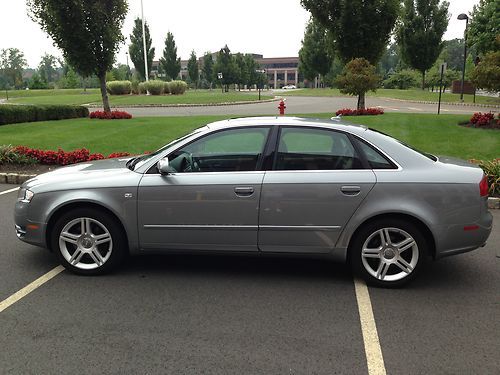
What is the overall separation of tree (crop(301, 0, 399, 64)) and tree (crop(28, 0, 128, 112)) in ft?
26.2

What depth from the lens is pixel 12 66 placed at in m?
102

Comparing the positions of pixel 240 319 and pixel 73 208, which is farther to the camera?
pixel 73 208

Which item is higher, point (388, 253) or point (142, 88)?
point (142, 88)

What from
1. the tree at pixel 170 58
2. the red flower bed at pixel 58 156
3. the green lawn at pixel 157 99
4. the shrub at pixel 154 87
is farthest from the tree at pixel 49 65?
the red flower bed at pixel 58 156

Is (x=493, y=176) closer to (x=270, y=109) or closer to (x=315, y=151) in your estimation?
(x=315, y=151)

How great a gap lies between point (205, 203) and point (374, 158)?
5.21 ft

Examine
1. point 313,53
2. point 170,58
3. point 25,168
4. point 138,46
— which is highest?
point 138,46

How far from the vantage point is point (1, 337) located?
3.24m

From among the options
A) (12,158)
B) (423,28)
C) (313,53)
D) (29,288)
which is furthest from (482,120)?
(313,53)

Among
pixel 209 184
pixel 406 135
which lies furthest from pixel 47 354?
pixel 406 135

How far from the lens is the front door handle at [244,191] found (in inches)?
157

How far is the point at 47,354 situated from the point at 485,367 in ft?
9.54

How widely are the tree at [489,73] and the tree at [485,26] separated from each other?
57.6 ft

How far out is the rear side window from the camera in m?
4.01
